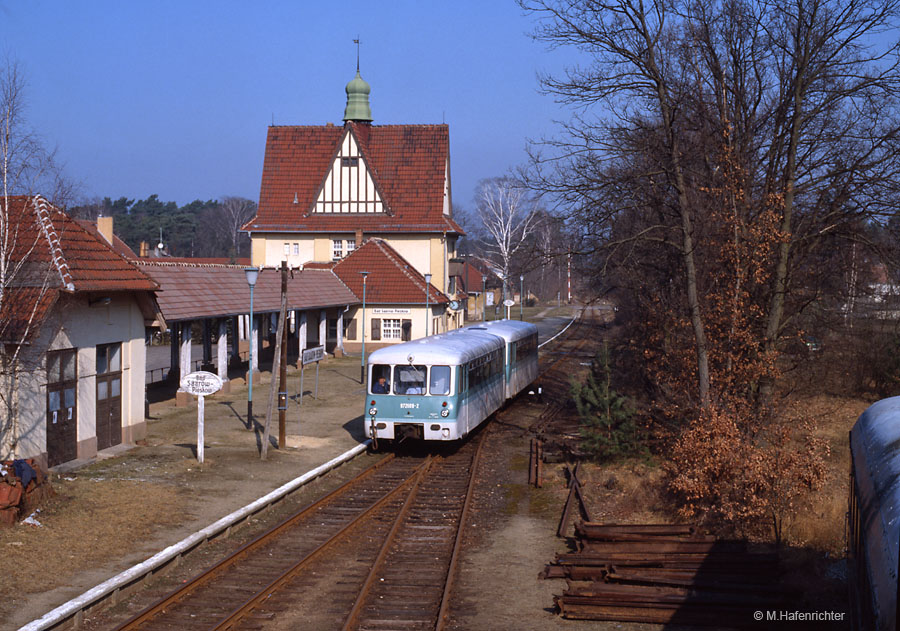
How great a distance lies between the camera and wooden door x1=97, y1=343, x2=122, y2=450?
63.0ft

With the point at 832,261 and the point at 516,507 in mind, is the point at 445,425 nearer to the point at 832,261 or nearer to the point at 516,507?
the point at 516,507

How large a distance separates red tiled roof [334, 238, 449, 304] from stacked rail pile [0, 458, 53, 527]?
3441cm

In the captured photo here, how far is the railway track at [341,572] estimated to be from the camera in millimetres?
10078

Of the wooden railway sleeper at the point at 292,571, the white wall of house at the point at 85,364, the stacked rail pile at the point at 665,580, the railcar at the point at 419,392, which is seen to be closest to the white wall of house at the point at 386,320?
the railcar at the point at 419,392

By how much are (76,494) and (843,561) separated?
1210 cm

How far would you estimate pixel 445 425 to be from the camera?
20.0 meters

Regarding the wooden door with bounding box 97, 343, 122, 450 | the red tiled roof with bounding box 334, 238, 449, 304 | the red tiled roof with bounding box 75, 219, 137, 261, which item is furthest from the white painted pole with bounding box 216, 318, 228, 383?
the red tiled roof with bounding box 334, 238, 449, 304

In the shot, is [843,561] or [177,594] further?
[843,561]

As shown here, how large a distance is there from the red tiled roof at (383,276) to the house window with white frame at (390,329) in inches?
48.7

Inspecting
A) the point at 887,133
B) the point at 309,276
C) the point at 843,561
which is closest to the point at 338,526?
the point at 843,561

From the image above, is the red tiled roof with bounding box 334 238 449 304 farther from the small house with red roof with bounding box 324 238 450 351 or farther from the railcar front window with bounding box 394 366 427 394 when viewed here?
the railcar front window with bounding box 394 366 427 394

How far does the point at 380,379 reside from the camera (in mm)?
20406

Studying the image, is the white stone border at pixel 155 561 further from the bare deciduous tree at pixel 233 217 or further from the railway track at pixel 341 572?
the bare deciduous tree at pixel 233 217

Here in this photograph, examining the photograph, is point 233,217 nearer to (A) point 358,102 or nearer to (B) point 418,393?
(A) point 358,102
